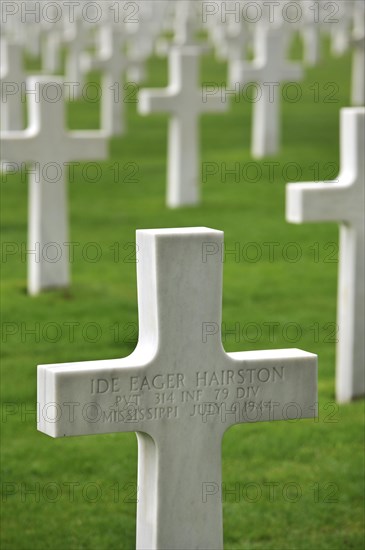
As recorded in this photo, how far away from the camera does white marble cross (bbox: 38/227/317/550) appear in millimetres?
3986

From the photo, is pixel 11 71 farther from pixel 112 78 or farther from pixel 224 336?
pixel 224 336

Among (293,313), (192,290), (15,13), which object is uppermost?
(15,13)

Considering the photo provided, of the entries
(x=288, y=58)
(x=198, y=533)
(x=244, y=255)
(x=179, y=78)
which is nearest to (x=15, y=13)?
(x=288, y=58)

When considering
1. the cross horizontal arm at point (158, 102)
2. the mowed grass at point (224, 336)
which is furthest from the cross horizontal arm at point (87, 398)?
the cross horizontal arm at point (158, 102)

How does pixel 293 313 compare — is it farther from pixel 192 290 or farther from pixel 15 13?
pixel 15 13

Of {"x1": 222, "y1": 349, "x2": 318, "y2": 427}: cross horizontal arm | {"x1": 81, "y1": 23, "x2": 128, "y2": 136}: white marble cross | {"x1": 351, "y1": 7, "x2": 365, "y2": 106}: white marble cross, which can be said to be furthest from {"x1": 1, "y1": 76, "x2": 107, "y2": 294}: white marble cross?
{"x1": 351, "y1": 7, "x2": 365, "y2": 106}: white marble cross

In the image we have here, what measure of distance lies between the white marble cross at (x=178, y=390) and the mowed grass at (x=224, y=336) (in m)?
1.05

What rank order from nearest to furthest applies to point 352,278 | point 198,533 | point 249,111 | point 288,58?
1. point 198,533
2. point 352,278
3. point 249,111
4. point 288,58

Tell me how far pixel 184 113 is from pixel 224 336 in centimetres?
462

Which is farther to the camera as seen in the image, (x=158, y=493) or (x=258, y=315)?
(x=258, y=315)

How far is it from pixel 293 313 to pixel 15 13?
21.8m

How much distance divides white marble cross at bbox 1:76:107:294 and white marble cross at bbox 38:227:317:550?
15.7ft

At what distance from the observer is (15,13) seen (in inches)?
1144

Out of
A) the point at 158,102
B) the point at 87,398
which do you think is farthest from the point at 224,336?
the point at 158,102
